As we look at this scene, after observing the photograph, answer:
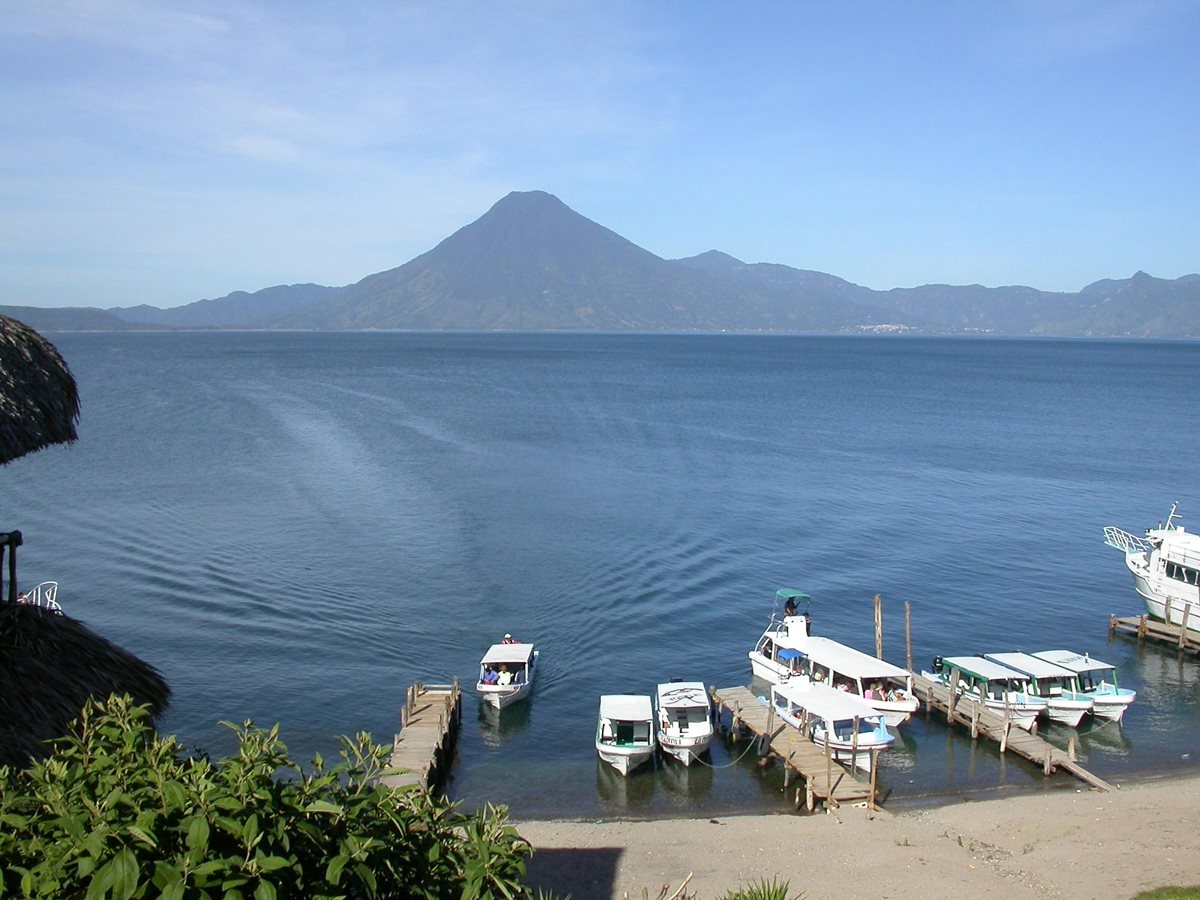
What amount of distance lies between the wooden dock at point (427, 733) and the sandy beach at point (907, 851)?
10.2ft

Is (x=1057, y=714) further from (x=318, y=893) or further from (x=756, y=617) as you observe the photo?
(x=318, y=893)

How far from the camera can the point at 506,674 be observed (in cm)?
3112

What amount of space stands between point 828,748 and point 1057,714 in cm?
974

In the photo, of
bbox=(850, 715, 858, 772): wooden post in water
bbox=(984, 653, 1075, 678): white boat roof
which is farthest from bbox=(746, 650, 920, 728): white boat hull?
bbox=(984, 653, 1075, 678): white boat roof

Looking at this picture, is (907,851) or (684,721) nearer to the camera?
(907,851)

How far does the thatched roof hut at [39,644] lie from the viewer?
10047mm

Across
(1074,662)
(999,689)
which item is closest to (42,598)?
(999,689)

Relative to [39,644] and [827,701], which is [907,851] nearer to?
[827,701]

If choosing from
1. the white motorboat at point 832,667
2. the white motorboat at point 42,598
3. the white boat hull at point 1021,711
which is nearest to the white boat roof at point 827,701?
Answer: the white motorboat at point 832,667

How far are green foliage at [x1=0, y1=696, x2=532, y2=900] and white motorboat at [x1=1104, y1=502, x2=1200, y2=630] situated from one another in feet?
125

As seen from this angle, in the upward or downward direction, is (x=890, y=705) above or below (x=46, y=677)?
below

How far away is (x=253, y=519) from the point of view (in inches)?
2004

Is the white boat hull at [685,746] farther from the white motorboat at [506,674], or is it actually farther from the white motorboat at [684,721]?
the white motorboat at [506,674]

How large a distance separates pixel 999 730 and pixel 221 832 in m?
27.4
